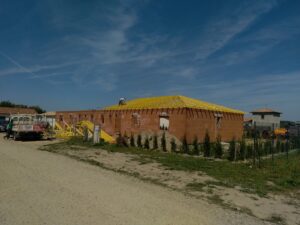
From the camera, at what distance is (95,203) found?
6.82 metres

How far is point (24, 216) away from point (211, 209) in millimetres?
3884

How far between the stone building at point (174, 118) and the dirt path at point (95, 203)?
16.5 m

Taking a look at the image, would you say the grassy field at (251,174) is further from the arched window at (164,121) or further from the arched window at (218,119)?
the arched window at (218,119)

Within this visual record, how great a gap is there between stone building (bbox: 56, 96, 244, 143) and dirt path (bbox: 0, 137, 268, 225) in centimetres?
1649

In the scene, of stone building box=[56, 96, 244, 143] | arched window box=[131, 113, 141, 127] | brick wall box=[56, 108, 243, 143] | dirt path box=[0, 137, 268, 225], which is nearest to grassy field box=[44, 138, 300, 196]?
dirt path box=[0, 137, 268, 225]

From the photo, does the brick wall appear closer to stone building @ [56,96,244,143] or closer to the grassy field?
stone building @ [56,96,244,143]

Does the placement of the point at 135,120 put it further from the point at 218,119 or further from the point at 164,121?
the point at 218,119

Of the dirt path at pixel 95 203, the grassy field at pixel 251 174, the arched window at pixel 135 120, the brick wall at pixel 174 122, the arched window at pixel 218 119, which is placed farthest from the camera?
the arched window at pixel 135 120

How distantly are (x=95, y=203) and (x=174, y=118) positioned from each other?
19.9 meters

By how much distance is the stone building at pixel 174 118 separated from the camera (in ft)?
85.6

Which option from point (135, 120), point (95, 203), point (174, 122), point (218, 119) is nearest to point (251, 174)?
point (95, 203)

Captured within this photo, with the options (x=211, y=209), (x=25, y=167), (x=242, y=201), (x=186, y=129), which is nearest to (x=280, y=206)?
(x=242, y=201)

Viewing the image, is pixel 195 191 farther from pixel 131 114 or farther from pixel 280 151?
pixel 131 114

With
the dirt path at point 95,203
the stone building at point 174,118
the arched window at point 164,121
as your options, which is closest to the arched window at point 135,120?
the stone building at point 174,118
